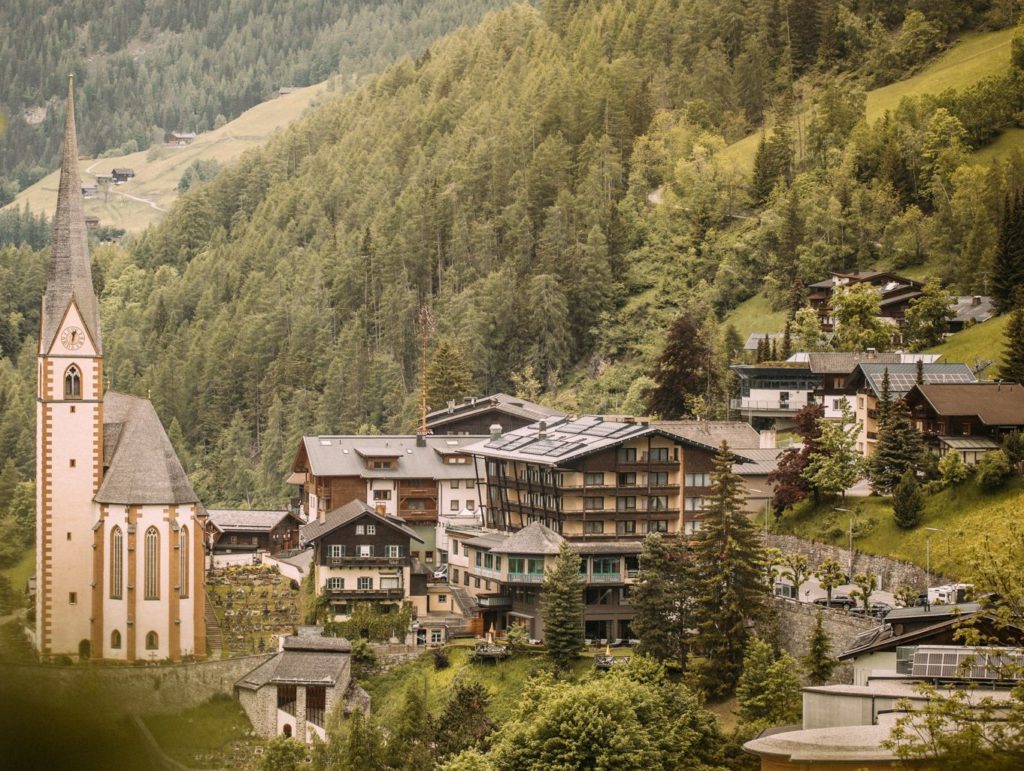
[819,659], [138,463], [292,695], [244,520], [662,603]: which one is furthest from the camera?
[244,520]

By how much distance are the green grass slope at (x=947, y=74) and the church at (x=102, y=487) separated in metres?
66.5

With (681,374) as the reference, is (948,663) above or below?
below

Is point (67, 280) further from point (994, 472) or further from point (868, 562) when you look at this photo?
point (994, 472)

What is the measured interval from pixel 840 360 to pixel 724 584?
28.0 m

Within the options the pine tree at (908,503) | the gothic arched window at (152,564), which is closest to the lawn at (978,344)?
the pine tree at (908,503)

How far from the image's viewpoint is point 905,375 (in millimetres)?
69312

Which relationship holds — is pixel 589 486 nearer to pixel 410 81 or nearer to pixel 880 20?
pixel 880 20

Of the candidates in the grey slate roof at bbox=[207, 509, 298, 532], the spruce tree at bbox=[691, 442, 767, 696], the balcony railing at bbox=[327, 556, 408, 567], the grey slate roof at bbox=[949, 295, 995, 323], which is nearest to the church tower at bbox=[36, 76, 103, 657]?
the balcony railing at bbox=[327, 556, 408, 567]

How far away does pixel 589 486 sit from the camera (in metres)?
62.4

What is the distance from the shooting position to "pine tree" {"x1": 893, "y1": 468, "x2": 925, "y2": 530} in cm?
5530

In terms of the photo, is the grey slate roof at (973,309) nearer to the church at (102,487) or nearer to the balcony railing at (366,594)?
the balcony railing at (366,594)

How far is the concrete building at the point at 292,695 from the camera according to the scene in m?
54.3

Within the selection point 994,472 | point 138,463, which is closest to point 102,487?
point 138,463

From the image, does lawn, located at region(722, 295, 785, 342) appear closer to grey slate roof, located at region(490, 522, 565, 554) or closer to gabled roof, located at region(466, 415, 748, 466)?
gabled roof, located at region(466, 415, 748, 466)
